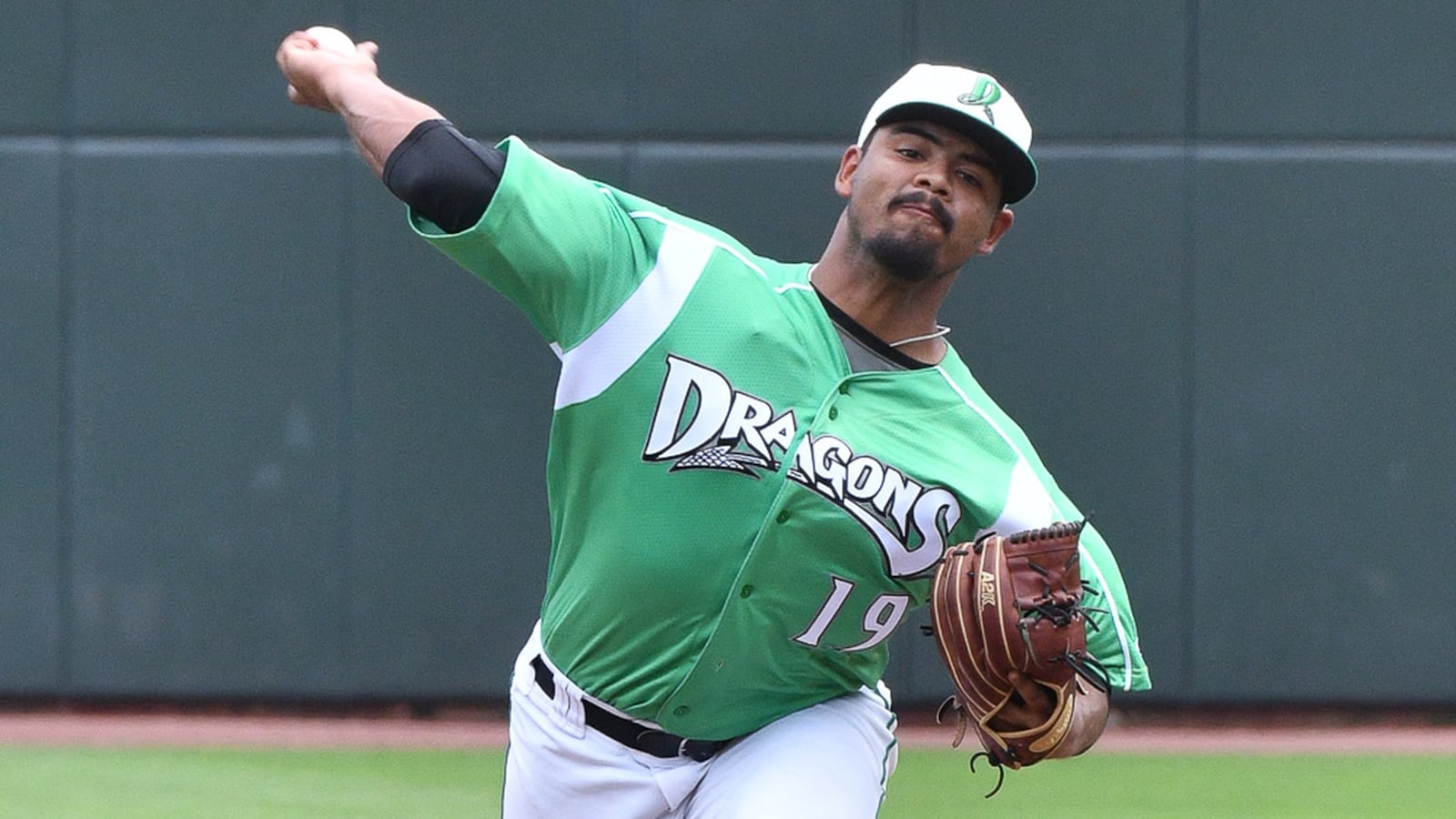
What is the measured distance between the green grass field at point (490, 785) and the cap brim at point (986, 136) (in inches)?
123

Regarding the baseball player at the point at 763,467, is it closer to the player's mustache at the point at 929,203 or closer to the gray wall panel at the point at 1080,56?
the player's mustache at the point at 929,203

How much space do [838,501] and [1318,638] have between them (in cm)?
494

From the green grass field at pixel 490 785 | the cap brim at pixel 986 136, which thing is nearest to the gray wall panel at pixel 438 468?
the green grass field at pixel 490 785

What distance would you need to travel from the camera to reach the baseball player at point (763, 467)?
2.84m

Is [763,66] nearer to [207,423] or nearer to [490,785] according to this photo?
[207,423]

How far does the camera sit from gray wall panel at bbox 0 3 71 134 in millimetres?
7105

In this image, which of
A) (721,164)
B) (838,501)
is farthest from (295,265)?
(838,501)

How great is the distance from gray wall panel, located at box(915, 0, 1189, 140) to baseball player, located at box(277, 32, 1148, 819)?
4214mm

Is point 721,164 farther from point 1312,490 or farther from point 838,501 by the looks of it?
point 838,501

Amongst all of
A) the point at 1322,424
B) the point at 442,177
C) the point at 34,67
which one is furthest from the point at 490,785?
the point at 442,177

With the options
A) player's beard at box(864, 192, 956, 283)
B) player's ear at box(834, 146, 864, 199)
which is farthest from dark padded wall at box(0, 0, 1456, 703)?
player's beard at box(864, 192, 956, 283)

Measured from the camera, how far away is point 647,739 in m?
3.00

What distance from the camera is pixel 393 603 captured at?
7.19m

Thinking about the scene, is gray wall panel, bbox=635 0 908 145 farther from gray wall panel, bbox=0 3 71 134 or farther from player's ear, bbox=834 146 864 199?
player's ear, bbox=834 146 864 199
